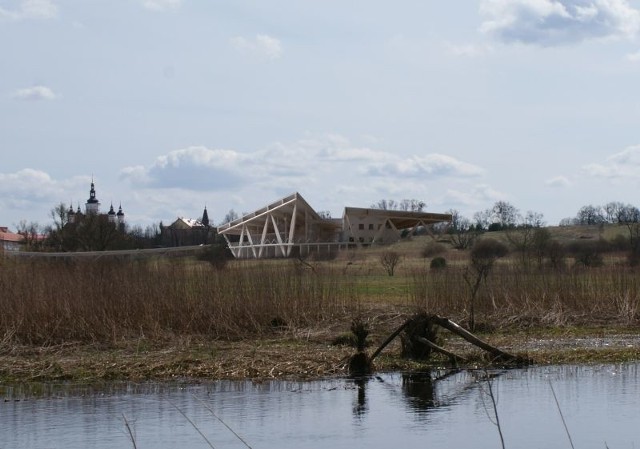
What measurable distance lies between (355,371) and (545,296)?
391 inches

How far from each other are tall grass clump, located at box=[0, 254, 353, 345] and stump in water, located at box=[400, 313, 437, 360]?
496cm

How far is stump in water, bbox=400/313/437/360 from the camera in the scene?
19.7 metres

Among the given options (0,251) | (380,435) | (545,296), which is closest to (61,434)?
(380,435)

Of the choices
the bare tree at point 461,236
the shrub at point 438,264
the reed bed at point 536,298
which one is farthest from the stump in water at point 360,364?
the bare tree at point 461,236

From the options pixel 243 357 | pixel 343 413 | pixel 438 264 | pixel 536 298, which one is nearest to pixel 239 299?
pixel 243 357

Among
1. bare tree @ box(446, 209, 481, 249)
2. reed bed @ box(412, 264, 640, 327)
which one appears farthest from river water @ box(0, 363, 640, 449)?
bare tree @ box(446, 209, 481, 249)

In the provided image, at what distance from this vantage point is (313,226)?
100688 millimetres

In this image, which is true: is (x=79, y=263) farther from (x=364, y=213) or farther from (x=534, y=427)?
(x=364, y=213)

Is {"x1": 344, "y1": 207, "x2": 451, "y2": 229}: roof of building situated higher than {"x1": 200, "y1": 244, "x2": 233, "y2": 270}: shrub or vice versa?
{"x1": 344, "y1": 207, "x2": 451, "y2": 229}: roof of building

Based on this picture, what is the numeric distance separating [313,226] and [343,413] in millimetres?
85514

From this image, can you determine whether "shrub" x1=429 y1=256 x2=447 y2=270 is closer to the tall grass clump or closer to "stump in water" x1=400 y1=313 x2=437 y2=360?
the tall grass clump

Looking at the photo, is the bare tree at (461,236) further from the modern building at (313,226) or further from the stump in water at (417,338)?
the stump in water at (417,338)

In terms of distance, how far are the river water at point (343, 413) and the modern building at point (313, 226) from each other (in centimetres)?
7639

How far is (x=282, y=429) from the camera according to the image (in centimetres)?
1406
